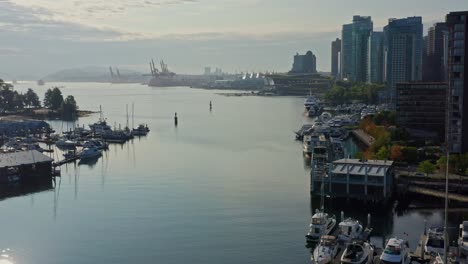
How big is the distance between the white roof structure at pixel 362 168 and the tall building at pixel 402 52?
28728 mm

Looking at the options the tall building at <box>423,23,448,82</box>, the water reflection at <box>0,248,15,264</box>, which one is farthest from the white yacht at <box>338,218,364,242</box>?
the tall building at <box>423,23,448,82</box>

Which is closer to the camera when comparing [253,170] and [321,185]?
[321,185]

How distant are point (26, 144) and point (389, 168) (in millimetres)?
12177

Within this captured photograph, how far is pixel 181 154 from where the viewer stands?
18.3 m

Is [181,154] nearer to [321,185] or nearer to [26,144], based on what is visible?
[26,144]

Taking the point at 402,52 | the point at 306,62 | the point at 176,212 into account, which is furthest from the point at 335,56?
the point at 176,212

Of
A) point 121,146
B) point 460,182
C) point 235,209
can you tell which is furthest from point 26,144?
point 460,182

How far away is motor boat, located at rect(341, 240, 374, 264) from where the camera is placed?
7492 mm

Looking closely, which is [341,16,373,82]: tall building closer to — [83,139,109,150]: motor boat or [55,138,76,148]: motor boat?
[83,139,109,150]: motor boat

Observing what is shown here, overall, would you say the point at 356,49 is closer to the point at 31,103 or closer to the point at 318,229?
the point at 31,103

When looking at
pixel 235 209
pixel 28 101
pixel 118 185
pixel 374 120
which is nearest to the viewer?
pixel 235 209

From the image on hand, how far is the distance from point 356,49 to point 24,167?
4271 centimetres

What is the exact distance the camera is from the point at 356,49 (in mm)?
52625

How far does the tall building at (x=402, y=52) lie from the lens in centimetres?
3972
